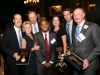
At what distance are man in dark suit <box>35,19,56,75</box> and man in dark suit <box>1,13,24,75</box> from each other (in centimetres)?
38

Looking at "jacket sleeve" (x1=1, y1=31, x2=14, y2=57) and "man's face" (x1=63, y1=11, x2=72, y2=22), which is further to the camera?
"man's face" (x1=63, y1=11, x2=72, y2=22)

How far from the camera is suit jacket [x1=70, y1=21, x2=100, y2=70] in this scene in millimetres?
2498

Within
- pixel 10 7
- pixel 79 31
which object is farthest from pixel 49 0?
pixel 79 31

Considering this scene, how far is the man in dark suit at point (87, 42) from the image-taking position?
8.20ft

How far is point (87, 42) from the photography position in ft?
8.54

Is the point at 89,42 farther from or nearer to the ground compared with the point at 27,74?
farther from the ground

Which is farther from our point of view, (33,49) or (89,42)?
(33,49)

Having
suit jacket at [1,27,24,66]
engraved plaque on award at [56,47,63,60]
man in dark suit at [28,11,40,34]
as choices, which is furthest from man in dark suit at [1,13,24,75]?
engraved plaque on award at [56,47,63,60]

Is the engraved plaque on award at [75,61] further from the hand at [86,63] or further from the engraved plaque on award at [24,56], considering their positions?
the engraved plaque on award at [24,56]

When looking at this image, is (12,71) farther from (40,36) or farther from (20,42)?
(40,36)

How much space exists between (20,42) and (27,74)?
0.63 m

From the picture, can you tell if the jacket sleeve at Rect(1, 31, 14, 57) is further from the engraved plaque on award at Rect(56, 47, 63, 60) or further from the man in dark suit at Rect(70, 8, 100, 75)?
the man in dark suit at Rect(70, 8, 100, 75)

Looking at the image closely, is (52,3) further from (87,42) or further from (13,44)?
(87,42)

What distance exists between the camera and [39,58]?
3.18 meters
